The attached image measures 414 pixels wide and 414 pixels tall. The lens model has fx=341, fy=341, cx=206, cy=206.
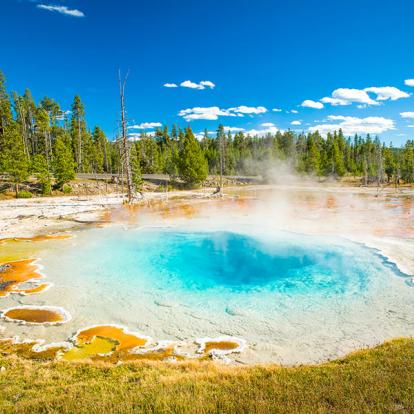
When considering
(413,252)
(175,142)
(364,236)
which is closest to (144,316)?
(413,252)

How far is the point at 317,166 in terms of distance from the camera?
90.6 meters

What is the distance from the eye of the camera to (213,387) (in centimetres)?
675

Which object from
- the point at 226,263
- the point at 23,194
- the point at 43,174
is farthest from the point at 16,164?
the point at 226,263

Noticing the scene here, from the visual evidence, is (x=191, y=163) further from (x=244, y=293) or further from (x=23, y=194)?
(x=244, y=293)

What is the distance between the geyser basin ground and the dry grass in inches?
74.0

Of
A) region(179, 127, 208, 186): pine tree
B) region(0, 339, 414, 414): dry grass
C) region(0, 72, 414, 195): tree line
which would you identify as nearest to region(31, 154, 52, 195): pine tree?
region(0, 72, 414, 195): tree line

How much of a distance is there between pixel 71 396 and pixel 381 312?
10.2 metres

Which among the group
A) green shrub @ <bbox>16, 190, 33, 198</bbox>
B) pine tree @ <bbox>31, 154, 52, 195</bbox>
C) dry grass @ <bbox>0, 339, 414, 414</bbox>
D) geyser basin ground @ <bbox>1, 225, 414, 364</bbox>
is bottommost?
geyser basin ground @ <bbox>1, 225, 414, 364</bbox>

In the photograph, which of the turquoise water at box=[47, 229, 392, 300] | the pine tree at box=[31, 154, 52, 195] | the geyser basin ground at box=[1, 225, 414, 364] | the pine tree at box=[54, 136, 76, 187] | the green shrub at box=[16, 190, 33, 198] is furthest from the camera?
the pine tree at box=[54, 136, 76, 187]

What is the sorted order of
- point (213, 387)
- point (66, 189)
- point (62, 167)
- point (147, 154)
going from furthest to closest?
1. point (147, 154)
2. point (66, 189)
3. point (62, 167)
4. point (213, 387)

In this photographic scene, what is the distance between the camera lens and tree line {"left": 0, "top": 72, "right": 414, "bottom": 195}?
5119cm

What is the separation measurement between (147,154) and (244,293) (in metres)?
74.8

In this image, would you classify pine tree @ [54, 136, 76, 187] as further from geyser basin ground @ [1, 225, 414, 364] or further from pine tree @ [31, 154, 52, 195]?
geyser basin ground @ [1, 225, 414, 364]

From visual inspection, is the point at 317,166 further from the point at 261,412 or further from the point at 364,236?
the point at 261,412
